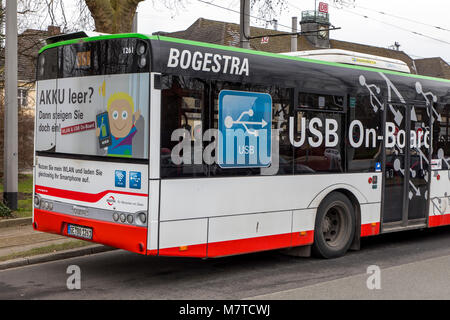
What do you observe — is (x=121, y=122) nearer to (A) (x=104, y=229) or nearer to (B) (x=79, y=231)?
(A) (x=104, y=229)

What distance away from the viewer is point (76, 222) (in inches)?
301

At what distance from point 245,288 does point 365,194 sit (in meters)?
3.01

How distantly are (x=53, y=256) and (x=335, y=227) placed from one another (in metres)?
4.16

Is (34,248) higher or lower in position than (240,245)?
lower

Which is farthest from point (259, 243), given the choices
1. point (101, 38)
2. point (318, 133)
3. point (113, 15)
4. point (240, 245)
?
point (113, 15)

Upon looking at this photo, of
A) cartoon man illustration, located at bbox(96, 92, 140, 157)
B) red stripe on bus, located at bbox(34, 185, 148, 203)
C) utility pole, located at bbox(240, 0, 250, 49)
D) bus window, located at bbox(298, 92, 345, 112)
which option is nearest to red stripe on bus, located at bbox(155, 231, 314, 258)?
red stripe on bus, located at bbox(34, 185, 148, 203)

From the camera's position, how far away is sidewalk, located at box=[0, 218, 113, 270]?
870 centimetres

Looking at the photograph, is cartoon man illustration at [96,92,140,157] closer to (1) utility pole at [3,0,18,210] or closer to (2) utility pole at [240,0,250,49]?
(1) utility pole at [3,0,18,210]

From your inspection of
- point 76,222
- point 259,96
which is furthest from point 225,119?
point 76,222

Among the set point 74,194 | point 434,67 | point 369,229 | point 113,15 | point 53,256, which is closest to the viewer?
point 74,194

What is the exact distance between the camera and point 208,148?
7328 mm

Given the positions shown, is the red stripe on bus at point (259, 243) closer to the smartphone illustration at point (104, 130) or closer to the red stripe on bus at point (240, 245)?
the red stripe on bus at point (240, 245)

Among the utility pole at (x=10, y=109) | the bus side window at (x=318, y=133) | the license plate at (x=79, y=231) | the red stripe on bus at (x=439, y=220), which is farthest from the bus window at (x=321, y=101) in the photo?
the utility pole at (x=10, y=109)
